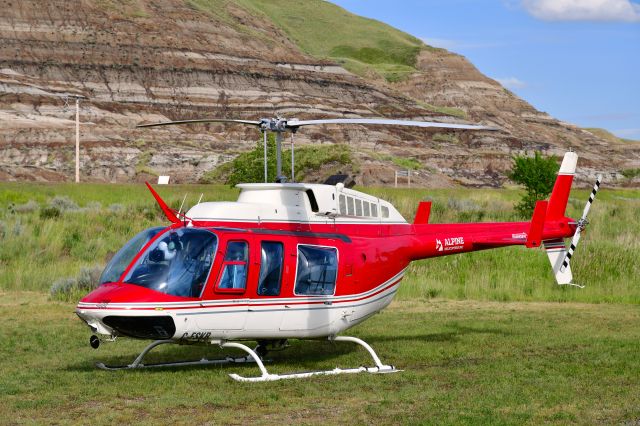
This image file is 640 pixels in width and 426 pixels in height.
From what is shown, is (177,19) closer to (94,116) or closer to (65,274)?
(94,116)

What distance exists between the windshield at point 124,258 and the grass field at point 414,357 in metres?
1.28

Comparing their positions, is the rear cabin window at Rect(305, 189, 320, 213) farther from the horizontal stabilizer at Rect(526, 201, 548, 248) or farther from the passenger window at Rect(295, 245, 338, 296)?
the horizontal stabilizer at Rect(526, 201, 548, 248)

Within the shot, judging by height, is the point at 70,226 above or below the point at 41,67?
below

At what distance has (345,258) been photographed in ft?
42.4

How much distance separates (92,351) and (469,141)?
4210 inches

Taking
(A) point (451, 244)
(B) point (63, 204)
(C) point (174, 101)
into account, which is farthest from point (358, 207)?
(C) point (174, 101)

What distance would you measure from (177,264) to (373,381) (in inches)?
109

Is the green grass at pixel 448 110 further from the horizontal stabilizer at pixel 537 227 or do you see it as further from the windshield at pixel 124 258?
the windshield at pixel 124 258

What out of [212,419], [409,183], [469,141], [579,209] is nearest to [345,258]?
[212,419]

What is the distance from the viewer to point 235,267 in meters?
11.8

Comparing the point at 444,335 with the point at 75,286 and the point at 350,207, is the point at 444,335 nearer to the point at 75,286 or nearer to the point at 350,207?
the point at 350,207

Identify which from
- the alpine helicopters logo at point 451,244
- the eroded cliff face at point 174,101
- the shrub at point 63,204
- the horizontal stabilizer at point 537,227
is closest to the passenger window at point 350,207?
the alpine helicopters logo at point 451,244

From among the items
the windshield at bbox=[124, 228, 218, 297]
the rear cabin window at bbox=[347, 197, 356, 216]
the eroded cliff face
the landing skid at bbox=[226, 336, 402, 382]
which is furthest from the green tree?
the eroded cliff face

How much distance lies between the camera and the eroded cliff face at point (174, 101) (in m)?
79.2
